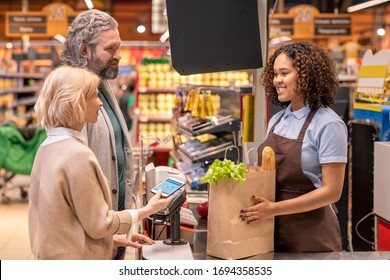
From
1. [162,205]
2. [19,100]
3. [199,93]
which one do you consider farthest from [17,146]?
[162,205]

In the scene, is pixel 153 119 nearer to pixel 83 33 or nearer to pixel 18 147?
pixel 18 147

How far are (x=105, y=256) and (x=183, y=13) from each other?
4.33 feet

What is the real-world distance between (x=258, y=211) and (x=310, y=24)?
11498 millimetres

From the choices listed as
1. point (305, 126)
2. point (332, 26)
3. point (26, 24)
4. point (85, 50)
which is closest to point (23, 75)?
point (26, 24)

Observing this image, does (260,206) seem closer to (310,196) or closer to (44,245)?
(310,196)

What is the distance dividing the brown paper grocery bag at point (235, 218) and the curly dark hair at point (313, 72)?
0.36 meters

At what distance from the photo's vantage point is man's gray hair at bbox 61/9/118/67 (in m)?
2.86

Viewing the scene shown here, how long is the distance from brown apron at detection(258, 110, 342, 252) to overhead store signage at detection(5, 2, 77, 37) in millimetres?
10982

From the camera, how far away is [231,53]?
3262 millimetres

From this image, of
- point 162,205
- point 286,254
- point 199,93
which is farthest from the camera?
point 199,93

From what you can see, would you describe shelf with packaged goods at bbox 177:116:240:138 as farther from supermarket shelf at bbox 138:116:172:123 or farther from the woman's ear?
supermarket shelf at bbox 138:116:172:123

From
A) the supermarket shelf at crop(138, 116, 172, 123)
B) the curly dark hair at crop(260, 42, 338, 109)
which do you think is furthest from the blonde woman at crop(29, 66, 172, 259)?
the supermarket shelf at crop(138, 116, 172, 123)

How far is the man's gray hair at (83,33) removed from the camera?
286cm

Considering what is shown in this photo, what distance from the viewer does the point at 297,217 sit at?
2.60m
